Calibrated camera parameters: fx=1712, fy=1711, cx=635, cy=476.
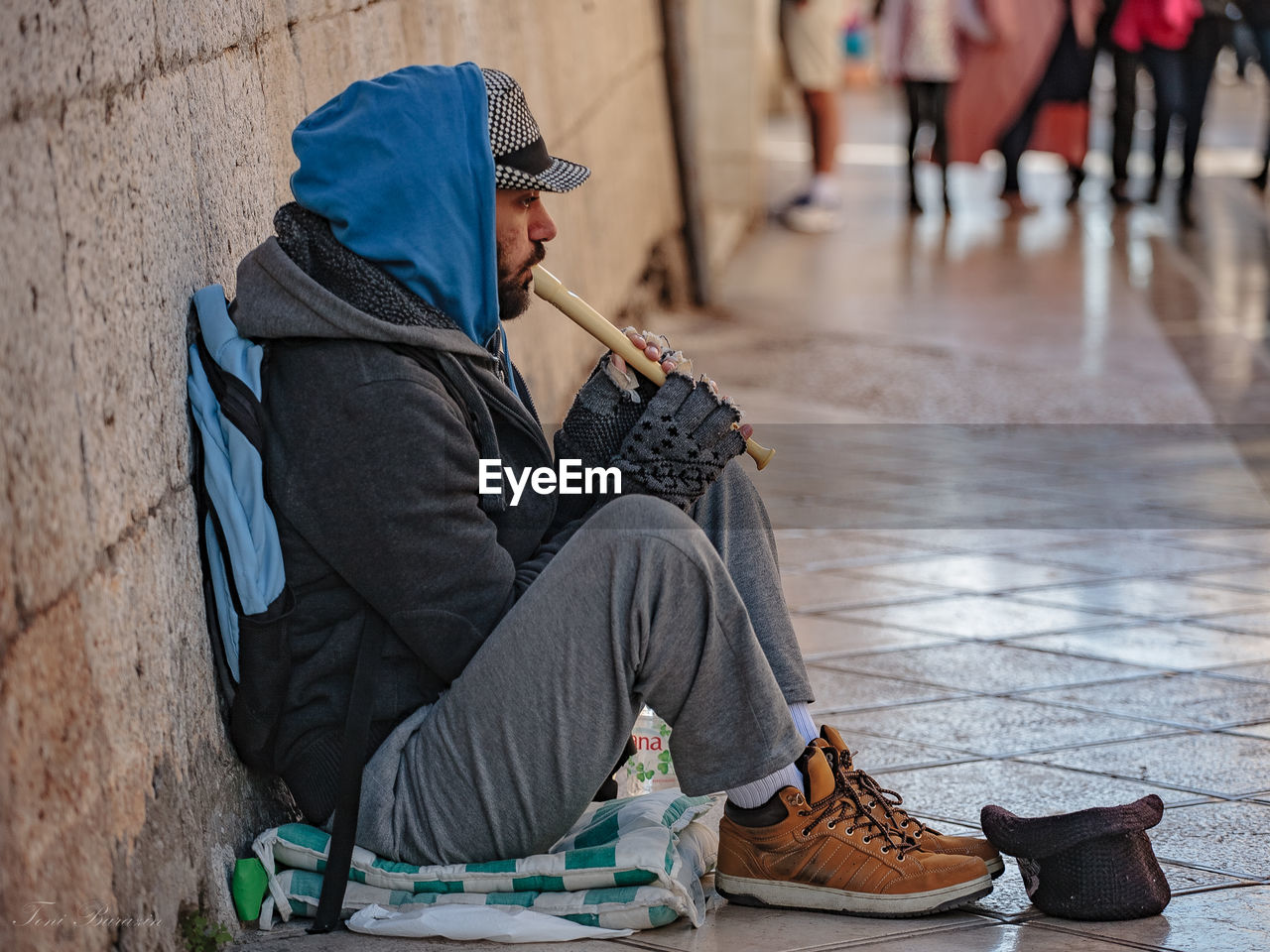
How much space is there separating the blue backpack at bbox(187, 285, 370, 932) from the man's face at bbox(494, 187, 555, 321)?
38 cm

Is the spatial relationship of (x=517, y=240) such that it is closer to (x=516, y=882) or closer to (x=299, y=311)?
(x=299, y=311)

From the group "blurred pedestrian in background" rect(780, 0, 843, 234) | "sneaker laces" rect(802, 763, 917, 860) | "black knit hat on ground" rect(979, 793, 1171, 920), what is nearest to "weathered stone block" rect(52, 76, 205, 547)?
"sneaker laces" rect(802, 763, 917, 860)

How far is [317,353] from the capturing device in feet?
7.00

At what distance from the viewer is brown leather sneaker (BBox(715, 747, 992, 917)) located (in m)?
2.23

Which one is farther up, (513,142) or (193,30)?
(193,30)

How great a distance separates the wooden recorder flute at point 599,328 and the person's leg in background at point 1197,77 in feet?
24.7

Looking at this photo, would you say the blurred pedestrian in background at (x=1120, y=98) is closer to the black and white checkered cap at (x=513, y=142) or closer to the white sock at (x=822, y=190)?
the white sock at (x=822, y=190)

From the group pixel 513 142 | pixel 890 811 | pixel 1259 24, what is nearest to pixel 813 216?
pixel 1259 24

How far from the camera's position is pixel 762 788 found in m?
2.24

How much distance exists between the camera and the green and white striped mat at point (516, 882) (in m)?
Answer: 2.19

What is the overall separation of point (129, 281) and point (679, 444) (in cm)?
74

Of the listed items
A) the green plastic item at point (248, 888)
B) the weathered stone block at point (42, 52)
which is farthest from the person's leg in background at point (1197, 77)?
the weathered stone block at point (42, 52)

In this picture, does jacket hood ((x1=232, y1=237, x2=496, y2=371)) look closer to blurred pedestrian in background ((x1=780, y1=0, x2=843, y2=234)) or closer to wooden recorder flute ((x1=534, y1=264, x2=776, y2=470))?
wooden recorder flute ((x1=534, y1=264, x2=776, y2=470))

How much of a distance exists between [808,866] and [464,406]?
0.75 meters
